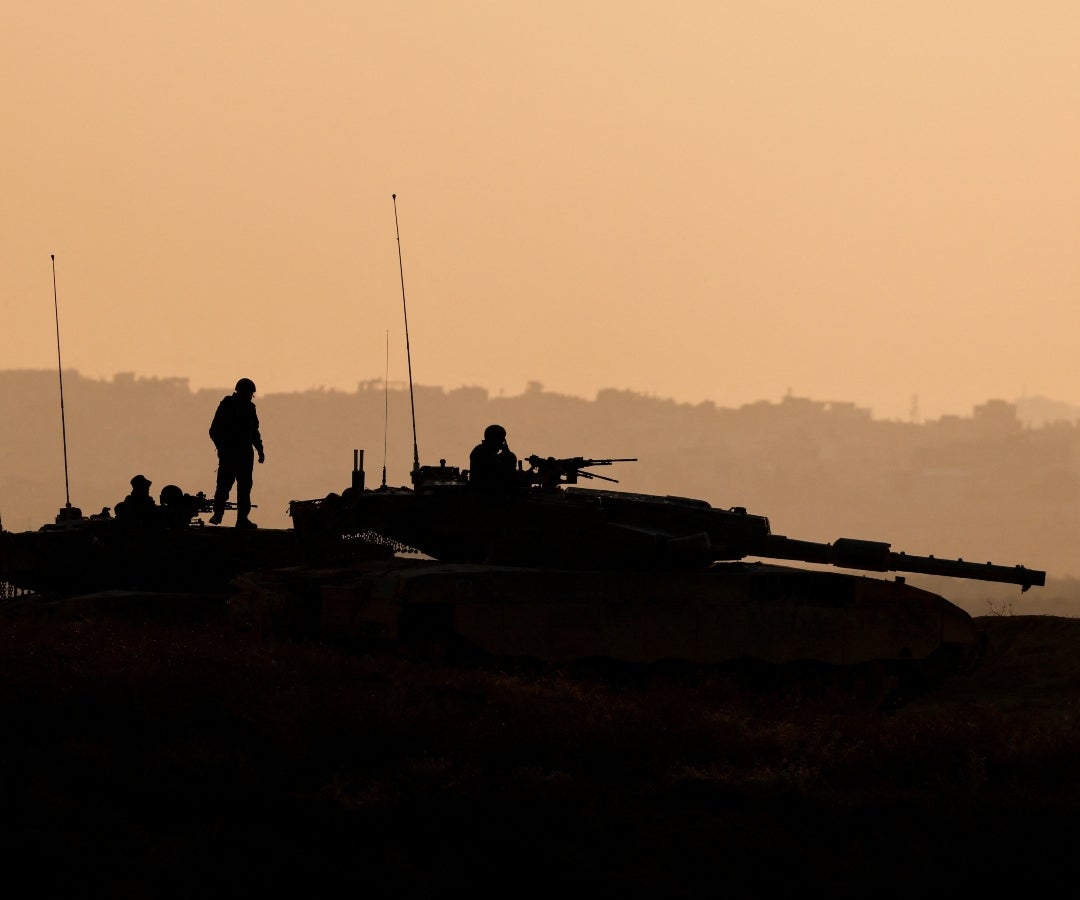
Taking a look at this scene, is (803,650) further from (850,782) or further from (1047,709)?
(850,782)

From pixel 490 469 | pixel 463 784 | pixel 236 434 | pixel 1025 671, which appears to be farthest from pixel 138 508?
pixel 1025 671

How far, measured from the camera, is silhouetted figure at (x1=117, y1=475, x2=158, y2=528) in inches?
804

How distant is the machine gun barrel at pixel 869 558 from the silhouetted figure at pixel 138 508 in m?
8.04

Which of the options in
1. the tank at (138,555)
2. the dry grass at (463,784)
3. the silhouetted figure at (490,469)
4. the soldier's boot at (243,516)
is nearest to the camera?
the dry grass at (463,784)

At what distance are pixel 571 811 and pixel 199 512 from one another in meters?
11.5

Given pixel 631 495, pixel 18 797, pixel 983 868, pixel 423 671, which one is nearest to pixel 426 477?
pixel 631 495

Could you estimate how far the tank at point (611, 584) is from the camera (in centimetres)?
1592

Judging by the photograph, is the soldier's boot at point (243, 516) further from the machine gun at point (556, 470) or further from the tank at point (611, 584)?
the machine gun at point (556, 470)

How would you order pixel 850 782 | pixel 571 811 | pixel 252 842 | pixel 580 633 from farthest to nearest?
pixel 580 633 → pixel 850 782 → pixel 571 811 → pixel 252 842

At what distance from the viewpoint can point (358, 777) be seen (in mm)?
10859

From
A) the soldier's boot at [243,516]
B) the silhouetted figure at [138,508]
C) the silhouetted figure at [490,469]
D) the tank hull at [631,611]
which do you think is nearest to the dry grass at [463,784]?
the tank hull at [631,611]

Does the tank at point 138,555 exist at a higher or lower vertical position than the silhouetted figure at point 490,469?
lower

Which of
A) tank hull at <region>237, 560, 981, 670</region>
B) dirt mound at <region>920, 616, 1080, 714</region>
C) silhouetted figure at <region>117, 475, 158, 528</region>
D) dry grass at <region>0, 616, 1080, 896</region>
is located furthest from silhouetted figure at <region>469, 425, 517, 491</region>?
dirt mound at <region>920, 616, 1080, 714</region>

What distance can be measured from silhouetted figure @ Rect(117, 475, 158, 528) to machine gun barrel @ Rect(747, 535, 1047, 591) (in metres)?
8.04
